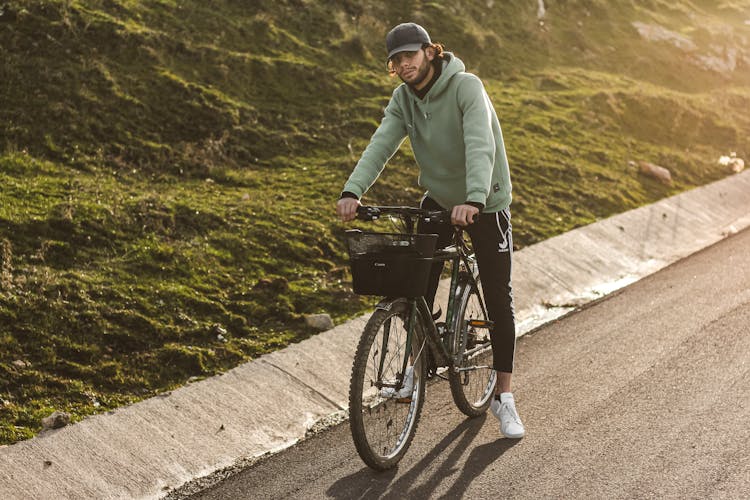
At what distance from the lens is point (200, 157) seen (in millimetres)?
11102

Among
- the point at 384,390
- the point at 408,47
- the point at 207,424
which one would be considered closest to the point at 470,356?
the point at 384,390

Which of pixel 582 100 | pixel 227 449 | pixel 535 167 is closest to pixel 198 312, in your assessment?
pixel 227 449

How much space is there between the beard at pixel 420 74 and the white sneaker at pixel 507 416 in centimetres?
195

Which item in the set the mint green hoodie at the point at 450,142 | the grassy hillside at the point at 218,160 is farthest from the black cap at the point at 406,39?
the grassy hillside at the point at 218,160

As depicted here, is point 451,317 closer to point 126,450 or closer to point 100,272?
point 126,450

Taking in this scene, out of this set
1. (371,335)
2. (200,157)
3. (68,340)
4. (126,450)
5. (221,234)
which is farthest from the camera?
(200,157)

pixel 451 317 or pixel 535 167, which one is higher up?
pixel 451 317

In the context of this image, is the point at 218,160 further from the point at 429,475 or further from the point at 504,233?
the point at 429,475

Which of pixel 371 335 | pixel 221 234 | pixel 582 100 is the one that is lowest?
pixel 582 100

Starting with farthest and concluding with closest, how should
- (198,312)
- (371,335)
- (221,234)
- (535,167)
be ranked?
(535,167) < (221,234) < (198,312) < (371,335)

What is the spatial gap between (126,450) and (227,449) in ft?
1.88

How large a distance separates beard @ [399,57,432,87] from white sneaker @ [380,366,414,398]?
1.57m

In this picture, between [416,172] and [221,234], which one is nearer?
[221,234]

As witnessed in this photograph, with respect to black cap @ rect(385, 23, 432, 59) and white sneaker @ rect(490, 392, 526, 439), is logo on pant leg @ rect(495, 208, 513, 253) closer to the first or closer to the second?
white sneaker @ rect(490, 392, 526, 439)
